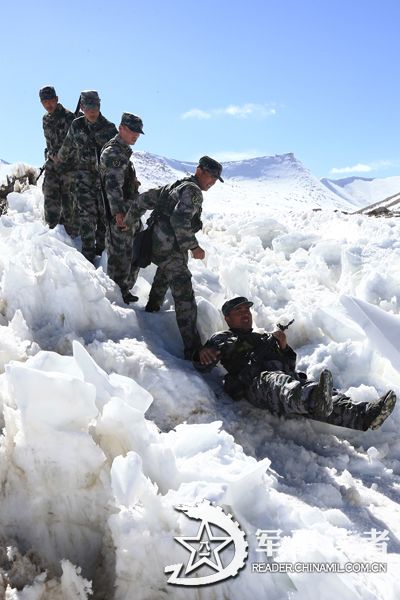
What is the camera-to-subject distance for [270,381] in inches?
161

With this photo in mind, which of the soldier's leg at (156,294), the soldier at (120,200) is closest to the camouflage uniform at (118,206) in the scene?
the soldier at (120,200)

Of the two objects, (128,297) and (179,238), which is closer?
(179,238)

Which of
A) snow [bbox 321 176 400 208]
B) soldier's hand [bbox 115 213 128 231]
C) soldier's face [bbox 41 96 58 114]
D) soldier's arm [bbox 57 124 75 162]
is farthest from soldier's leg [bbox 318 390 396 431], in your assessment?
snow [bbox 321 176 400 208]

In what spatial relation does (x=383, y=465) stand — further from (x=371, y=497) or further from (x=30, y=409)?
(x=30, y=409)

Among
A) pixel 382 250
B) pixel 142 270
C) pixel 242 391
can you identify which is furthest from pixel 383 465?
pixel 382 250

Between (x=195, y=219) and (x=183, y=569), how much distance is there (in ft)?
10.0

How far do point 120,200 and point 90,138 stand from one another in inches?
47.3

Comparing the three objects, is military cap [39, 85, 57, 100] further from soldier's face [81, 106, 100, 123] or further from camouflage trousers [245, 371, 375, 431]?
camouflage trousers [245, 371, 375, 431]

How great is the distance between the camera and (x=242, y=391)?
4.31 m

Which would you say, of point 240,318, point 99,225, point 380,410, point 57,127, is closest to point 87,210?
point 99,225

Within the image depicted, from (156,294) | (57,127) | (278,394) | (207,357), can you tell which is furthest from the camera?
(57,127)

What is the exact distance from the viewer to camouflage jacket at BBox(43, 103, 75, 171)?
6.82 m

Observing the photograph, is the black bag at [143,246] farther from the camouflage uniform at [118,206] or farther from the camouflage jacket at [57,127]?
the camouflage jacket at [57,127]

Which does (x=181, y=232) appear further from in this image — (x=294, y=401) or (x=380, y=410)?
(x=380, y=410)
